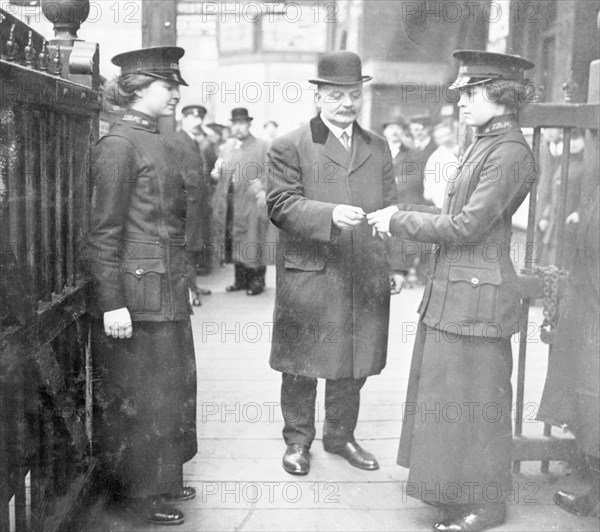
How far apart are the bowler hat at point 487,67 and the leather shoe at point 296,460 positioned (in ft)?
6.03

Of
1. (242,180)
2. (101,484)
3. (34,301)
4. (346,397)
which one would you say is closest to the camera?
(34,301)

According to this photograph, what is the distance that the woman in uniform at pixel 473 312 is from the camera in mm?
3182

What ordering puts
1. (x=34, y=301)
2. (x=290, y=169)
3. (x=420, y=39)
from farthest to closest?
(x=420, y=39), (x=290, y=169), (x=34, y=301)

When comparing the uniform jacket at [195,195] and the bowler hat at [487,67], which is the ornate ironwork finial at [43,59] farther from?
the uniform jacket at [195,195]

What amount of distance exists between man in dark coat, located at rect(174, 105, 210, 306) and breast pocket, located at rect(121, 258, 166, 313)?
3033mm

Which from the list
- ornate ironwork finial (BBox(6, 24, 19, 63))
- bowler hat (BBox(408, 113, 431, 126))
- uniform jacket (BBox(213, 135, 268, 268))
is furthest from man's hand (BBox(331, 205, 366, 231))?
bowler hat (BBox(408, 113, 431, 126))

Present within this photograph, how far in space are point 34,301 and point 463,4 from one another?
32.3 feet

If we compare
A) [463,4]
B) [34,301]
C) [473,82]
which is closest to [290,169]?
[473,82]

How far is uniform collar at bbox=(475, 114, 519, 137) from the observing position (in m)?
3.21

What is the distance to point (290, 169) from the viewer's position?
374 centimetres

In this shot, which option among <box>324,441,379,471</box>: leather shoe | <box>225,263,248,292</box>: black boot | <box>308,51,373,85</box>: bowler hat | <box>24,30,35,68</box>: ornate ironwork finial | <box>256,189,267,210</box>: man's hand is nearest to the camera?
<box>24,30,35,68</box>: ornate ironwork finial

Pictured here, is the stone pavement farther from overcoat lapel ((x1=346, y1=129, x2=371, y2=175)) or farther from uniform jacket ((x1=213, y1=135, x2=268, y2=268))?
uniform jacket ((x1=213, y1=135, x2=268, y2=268))

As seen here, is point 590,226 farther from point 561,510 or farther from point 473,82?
point 561,510

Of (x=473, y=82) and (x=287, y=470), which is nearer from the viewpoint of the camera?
(x=473, y=82)
